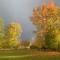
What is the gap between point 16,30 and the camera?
46125mm

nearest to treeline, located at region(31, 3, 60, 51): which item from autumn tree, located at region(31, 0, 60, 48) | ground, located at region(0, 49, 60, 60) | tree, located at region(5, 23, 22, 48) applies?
autumn tree, located at region(31, 0, 60, 48)

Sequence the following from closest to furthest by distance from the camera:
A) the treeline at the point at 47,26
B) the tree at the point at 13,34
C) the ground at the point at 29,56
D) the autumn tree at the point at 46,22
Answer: the ground at the point at 29,56 → the treeline at the point at 47,26 → the autumn tree at the point at 46,22 → the tree at the point at 13,34

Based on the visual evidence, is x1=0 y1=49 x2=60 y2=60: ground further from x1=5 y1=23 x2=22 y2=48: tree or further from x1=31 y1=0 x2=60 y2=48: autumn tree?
x1=5 y1=23 x2=22 y2=48: tree

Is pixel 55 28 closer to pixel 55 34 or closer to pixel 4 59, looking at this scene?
pixel 55 34

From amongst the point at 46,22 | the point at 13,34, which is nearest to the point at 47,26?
the point at 46,22

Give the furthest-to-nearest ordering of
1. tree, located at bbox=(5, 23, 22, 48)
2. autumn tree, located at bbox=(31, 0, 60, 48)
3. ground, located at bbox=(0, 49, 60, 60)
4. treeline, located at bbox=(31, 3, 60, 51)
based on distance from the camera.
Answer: tree, located at bbox=(5, 23, 22, 48)
autumn tree, located at bbox=(31, 0, 60, 48)
treeline, located at bbox=(31, 3, 60, 51)
ground, located at bbox=(0, 49, 60, 60)

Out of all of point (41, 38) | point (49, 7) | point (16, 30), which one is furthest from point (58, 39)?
point (16, 30)

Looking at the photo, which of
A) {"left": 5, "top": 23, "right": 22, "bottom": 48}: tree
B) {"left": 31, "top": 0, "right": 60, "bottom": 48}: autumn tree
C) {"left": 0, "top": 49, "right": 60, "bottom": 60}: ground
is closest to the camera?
{"left": 0, "top": 49, "right": 60, "bottom": 60}: ground

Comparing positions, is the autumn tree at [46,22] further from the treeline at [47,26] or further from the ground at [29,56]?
the ground at [29,56]

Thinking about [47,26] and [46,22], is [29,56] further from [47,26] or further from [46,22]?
[46,22]

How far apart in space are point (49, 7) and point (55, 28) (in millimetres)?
5231

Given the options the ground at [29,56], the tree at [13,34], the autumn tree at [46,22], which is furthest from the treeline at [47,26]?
the ground at [29,56]

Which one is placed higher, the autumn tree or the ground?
the autumn tree

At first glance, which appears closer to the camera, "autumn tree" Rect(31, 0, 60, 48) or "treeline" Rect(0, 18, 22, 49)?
"autumn tree" Rect(31, 0, 60, 48)
